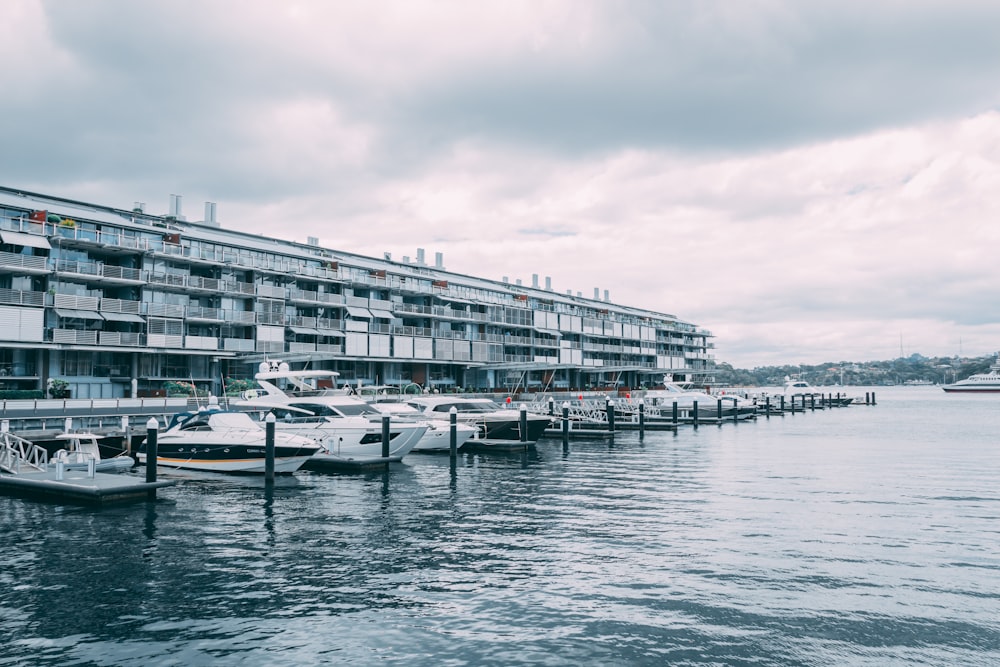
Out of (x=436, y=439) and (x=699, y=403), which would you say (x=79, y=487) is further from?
(x=699, y=403)

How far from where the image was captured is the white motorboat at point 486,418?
44312mm

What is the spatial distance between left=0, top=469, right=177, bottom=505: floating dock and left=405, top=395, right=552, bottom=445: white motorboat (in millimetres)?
19724

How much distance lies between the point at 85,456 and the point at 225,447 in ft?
18.0

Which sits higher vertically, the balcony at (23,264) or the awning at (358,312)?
the balcony at (23,264)

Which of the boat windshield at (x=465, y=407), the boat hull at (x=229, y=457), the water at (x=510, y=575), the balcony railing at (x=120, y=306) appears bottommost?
the water at (x=510, y=575)

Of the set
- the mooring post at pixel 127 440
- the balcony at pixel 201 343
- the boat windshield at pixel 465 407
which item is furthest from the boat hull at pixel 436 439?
the balcony at pixel 201 343

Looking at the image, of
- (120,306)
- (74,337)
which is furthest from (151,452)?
(120,306)

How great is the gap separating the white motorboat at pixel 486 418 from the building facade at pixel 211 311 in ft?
49.4

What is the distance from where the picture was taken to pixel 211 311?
6538 centimetres

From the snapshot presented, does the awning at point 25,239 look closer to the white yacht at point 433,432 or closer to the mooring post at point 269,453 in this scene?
the white yacht at point 433,432

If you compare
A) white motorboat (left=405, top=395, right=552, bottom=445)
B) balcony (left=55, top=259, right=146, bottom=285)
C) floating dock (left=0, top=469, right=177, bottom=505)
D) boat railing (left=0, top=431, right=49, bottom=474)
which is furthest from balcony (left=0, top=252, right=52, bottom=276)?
floating dock (left=0, top=469, right=177, bottom=505)

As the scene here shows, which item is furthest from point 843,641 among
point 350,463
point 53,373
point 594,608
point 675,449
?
point 53,373

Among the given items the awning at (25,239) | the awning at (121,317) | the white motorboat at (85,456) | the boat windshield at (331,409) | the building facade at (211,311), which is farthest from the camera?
the awning at (121,317)

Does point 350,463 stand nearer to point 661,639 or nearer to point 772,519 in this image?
point 772,519
